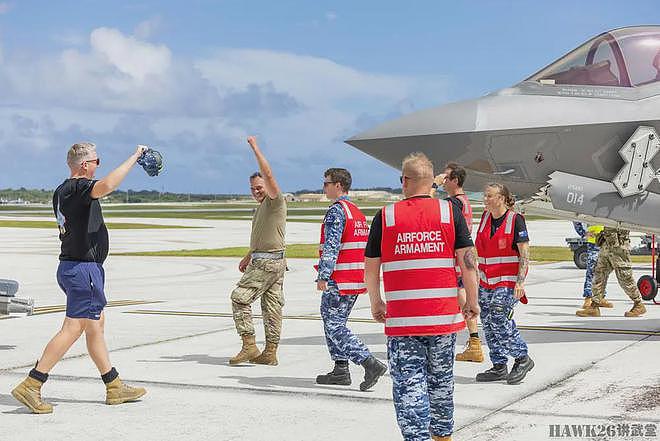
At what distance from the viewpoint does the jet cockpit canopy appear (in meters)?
10.0

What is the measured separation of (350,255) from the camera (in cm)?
790

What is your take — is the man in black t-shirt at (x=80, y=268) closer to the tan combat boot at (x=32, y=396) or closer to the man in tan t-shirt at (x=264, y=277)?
the tan combat boot at (x=32, y=396)

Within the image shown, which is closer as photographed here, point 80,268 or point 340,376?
point 80,268

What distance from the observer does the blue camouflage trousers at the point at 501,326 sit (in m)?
8.12

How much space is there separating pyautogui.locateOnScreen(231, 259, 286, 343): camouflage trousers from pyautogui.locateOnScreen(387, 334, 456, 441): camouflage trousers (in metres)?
3.76

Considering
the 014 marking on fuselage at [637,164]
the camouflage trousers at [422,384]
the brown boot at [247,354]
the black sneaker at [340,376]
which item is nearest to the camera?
the camouflage trousers at [422,384]

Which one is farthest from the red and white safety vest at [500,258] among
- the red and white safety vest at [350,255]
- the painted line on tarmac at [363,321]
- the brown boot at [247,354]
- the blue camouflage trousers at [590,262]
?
the blue camouflage trousers at [590,262]

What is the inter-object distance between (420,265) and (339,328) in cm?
287

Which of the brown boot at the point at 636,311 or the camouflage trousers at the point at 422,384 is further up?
the camouflage trousers at the point at 422,384

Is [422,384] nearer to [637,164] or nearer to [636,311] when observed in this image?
[637,164]

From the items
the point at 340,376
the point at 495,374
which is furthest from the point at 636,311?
the point at 340,376

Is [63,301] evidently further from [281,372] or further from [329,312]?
[329,312]

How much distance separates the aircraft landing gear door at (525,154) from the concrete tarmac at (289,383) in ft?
6.52

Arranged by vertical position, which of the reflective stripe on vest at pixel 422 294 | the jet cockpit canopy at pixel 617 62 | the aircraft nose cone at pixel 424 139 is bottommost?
the reflective stripe on vest at pixel 422 294
